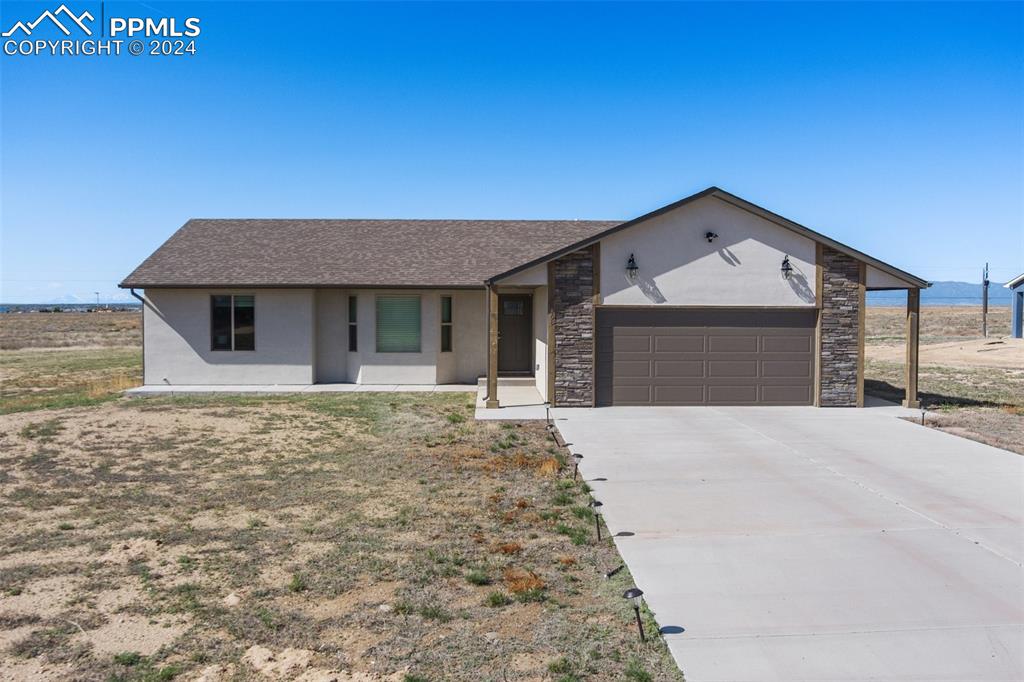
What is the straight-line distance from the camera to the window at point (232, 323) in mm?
18547

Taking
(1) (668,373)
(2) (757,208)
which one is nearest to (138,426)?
(1) (668,373)

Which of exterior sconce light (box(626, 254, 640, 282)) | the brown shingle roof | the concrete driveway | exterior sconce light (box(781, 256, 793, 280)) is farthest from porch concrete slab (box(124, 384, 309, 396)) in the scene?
exterior sconce light (box(781, 256, 793, 280))

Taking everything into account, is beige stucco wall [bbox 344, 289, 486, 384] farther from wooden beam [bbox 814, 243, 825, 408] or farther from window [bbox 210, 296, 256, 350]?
wooden beam [bbox 814, 243, 825, 408]

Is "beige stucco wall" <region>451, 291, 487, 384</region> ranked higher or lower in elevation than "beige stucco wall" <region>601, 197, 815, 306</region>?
lower

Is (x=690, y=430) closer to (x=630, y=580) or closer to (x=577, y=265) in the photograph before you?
(x=577, y=265)

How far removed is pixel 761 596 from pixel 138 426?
36.2 ft

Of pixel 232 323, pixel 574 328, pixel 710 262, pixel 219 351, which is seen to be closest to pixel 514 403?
pixel 574 328

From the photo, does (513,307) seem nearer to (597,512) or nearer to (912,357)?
(912,357)

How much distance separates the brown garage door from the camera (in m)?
15.0

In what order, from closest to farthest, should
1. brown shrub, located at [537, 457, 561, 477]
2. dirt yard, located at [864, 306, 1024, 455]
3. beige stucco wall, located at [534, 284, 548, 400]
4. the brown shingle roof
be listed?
brown shrub, located at [537, 457, 561, 477] < dirt yard, located at [864, 306, 1024, 455] < beige stucco wall, located at [534, 284, 548, 400] < the brown shingle roof

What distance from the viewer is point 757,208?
14625 millimetres

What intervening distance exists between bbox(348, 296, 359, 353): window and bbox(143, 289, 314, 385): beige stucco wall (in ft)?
3.19

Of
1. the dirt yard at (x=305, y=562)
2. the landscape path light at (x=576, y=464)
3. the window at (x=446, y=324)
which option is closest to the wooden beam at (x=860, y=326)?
the dirt yard at (x=305, y=562)

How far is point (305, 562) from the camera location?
6312 millimetres
